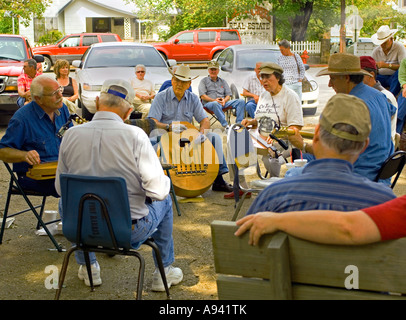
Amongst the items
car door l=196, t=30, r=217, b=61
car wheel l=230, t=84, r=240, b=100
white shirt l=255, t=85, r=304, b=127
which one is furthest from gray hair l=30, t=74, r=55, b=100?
car door l=196, t=30, r=217, b=61

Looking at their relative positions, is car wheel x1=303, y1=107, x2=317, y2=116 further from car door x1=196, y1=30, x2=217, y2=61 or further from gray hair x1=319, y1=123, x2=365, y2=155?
car door x1=196, y1=30, x2=217, y2=61

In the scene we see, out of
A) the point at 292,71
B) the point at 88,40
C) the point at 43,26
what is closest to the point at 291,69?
the point at 292,71

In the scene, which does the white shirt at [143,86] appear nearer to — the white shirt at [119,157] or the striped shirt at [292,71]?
the striped shirt at [292,71]

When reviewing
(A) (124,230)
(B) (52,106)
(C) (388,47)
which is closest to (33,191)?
(B) (52,106)

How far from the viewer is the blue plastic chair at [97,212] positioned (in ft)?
13.1

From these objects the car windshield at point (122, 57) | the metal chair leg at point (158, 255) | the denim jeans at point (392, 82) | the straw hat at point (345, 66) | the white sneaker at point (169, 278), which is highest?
the straw hat at point (345, 66)

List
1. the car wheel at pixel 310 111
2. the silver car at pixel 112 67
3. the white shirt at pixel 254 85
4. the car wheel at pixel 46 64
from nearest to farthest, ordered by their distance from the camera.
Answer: the white shirt at pixel 254 85
the silver car at pixel 112 67
the car wheel at pixel 310 111
the car wheel at pixel 46 64

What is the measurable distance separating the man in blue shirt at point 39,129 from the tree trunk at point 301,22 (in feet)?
105

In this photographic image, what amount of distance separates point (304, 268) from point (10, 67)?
12.7m

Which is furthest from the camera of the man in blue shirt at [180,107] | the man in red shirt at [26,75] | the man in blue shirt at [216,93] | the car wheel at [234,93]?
the car wheel at [234,93]

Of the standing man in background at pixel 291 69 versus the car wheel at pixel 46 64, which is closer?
the standing man in background at pixel 291 69

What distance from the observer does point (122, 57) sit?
14.5 meters

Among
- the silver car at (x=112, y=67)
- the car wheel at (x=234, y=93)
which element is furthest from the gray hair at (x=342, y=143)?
the car wheel at (x=234, y=93)

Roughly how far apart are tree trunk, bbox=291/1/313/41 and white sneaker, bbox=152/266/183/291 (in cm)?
3300
